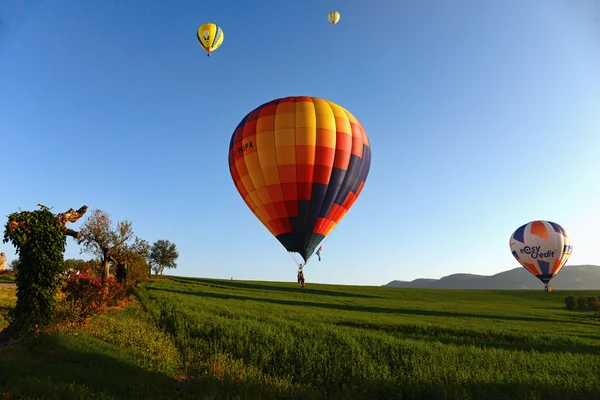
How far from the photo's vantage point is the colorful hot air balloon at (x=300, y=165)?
92.3 ft

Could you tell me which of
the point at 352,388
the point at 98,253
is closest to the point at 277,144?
the point at 352,388

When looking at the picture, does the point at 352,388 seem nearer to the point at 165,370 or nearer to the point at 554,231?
the point at 165,370

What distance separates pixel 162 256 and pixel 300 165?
288 feet

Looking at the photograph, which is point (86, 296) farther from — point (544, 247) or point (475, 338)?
point (544, 247)

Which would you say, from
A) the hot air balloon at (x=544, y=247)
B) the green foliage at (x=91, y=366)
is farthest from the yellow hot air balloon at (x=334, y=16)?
the hot air balloon at (x=544, y=247)

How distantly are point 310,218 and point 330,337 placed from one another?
11.8m

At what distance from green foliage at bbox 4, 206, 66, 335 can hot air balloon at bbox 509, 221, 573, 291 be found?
6540cm

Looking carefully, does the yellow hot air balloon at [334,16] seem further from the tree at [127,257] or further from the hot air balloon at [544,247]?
the hot air balloon at [544,247]

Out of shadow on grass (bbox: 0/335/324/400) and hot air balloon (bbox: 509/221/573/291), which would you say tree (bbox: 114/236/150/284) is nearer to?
shadow on grass (bbox: 0/335/324/400)

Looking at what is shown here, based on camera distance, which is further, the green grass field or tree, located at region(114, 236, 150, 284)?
tree, located at region(114, 236, 150, 284)

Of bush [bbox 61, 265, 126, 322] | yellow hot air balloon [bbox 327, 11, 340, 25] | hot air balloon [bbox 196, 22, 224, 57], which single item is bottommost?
bush [bbox 61, 265, 126, 322]

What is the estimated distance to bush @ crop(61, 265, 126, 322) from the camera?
19219 millimetres

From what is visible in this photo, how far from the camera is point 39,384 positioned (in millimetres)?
9680

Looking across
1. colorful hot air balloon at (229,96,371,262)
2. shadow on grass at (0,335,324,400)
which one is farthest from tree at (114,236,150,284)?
shadow on grass at (0,335,324,400)
